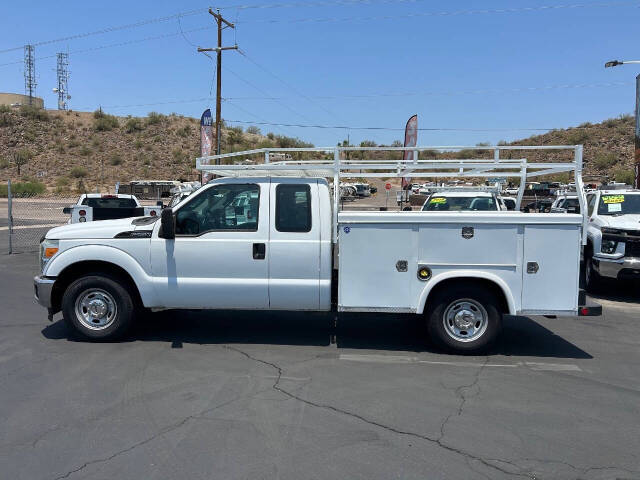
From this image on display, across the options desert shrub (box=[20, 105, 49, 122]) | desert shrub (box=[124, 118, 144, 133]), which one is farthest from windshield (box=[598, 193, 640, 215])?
desert shrub (box=[20, 105, 49, 122])

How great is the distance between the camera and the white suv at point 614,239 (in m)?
10.4

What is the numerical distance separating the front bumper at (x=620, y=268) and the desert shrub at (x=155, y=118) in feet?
244

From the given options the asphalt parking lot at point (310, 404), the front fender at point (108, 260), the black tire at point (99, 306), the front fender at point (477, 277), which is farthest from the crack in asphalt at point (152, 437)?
the front fender at point (477, 277)

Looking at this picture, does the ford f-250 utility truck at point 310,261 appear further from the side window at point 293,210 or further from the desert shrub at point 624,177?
the desert shrub at point 624,177

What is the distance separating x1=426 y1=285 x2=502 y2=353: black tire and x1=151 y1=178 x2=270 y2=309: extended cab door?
6.67 feet

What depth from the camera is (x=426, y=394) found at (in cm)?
560

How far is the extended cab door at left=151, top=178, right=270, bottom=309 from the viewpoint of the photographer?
6.88m

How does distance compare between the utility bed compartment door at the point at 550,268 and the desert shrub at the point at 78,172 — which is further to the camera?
the desert shrub at the point at 78,172

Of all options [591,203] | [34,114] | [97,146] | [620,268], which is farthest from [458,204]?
[34,114]

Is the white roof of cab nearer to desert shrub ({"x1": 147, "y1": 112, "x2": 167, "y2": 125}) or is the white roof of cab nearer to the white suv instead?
the white suv

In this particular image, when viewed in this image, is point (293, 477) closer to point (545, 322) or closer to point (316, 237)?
point (316, 237)

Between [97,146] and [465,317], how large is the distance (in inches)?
2776

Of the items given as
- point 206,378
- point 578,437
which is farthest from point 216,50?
point 578,437

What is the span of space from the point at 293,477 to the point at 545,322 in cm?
613
